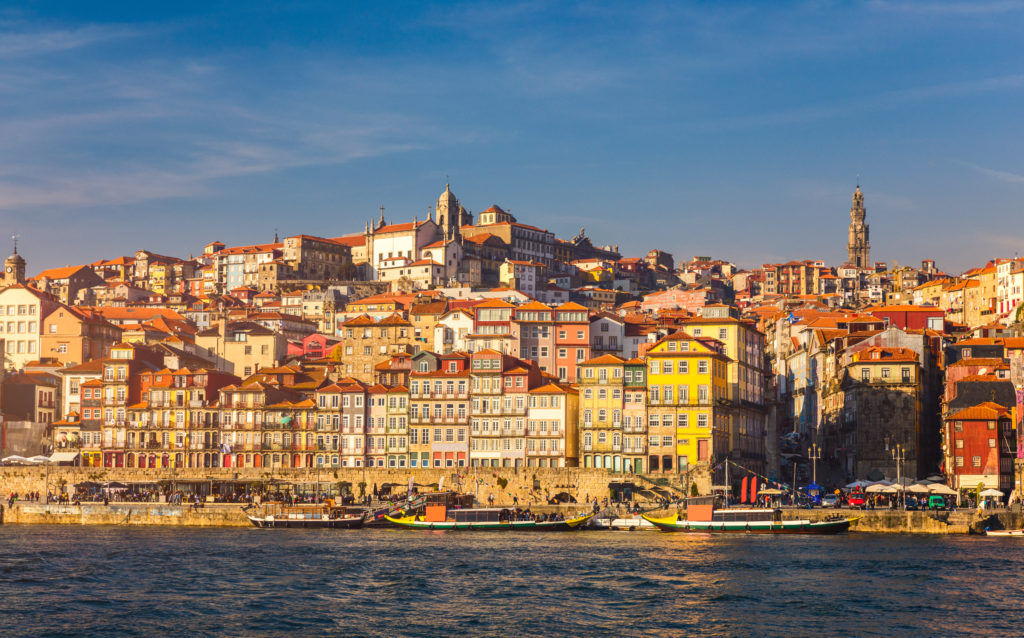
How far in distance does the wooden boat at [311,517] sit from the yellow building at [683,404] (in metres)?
20.0

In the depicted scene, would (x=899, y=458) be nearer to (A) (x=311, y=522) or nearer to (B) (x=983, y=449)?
(B) (x=983, y=449)

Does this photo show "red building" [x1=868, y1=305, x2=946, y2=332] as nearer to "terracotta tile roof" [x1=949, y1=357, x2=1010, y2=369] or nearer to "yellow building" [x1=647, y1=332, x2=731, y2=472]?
"terracotta tile roof" [x1=949, y1=357, x2=1010, y2=369]

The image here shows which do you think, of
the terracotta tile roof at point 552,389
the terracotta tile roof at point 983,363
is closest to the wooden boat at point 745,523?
the terracotta tile roof at point 552,389

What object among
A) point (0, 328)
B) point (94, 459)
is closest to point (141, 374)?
point (94, 459)

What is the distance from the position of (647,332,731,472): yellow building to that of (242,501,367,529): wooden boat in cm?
2002

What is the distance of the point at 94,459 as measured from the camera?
4097 inches

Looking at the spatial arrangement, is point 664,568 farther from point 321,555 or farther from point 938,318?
point 938,318

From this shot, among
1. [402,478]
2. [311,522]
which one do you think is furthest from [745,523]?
[311,522]

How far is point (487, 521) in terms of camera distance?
81312 mm

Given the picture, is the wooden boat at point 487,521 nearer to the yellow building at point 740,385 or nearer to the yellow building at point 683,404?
the yellow building at point 683,404

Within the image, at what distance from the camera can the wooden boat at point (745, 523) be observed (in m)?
76.1

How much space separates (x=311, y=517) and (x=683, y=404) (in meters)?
25.3

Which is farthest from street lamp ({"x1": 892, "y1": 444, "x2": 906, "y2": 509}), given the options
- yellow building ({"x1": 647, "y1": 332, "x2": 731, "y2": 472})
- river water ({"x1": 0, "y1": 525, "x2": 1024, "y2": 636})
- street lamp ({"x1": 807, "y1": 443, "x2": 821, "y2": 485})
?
yellow building ({"x1": 647, "y1": 332, "x2": 731, "y2": 472})

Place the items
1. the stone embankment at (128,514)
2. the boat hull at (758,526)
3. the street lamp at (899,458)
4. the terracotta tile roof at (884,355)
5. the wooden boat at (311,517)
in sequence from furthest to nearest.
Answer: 1. the terracotta tile roof at (884,355)
2. the stone embankment at (128,514)
3. the wooden boat at (311,517)
4. the street lamp at (899,458)
5. the boat hull at (758,526)
